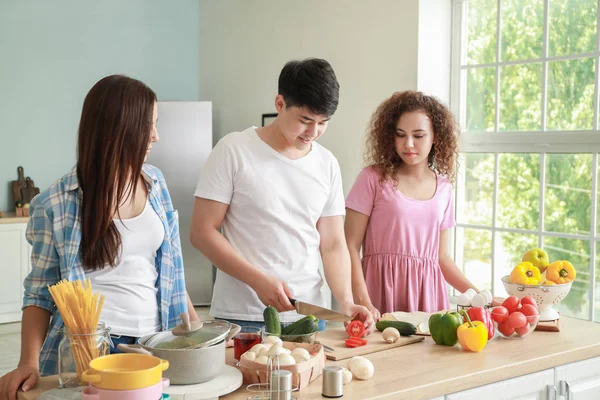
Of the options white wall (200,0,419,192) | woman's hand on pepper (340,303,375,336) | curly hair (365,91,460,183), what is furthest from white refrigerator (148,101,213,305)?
woman's hand on pepper (340,303,375,336)

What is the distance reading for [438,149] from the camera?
280cm

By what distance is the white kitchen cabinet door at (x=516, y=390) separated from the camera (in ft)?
6.07

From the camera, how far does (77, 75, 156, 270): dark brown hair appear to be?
174 cm

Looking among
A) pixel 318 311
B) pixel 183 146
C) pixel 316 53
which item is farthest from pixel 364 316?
pixel 183 146

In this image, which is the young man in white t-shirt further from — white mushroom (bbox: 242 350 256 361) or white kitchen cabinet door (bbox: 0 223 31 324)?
white kitchen cabinet door (bbox: 0 223 31 324)

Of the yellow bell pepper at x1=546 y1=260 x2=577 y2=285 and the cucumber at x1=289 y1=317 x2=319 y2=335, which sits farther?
the yellow bell pepper at x1=546 y1=260 x2=577 y2=285

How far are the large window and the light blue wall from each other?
10.3ft

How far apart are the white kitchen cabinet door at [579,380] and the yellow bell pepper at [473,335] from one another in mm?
244

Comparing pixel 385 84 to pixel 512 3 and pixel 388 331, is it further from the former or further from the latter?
pixel 388 331

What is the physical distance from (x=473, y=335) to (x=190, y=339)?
2.74ft

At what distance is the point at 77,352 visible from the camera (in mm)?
1549

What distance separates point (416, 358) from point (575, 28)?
2.49 m

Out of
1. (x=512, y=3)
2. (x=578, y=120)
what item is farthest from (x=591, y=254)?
(x=512, y=3)

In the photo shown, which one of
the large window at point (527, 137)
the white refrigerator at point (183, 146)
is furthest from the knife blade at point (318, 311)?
the white refrigerator at point (183, 146)
